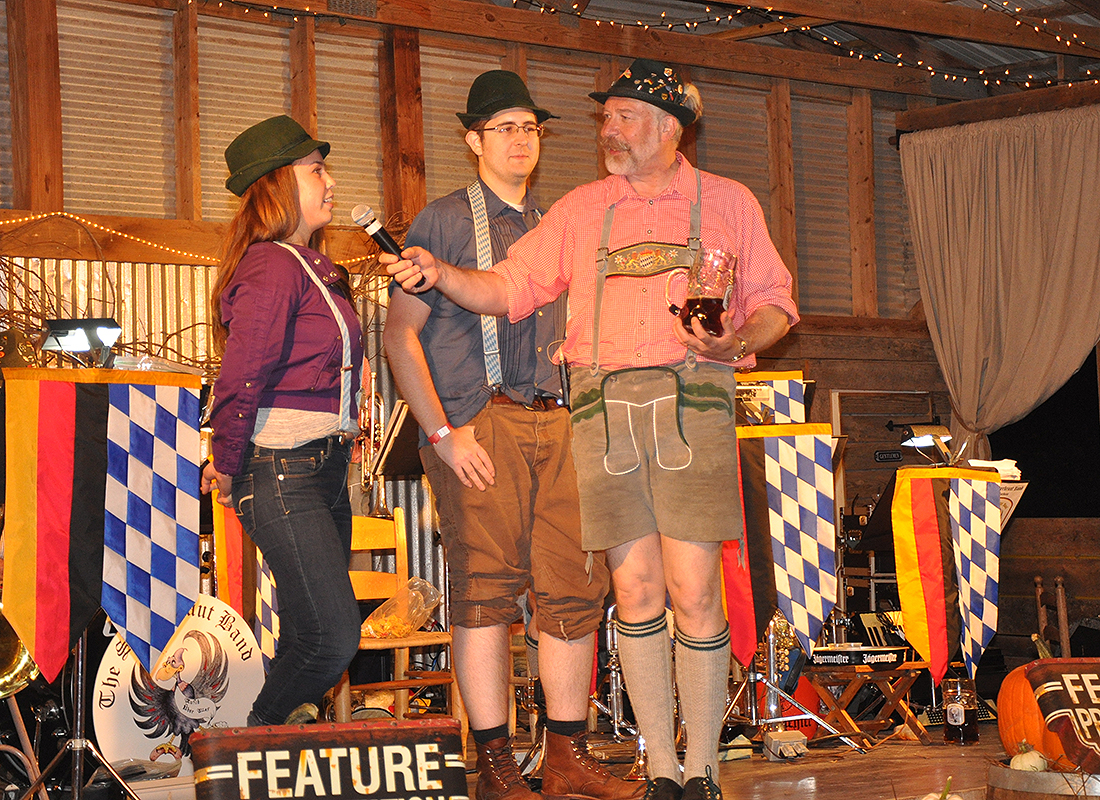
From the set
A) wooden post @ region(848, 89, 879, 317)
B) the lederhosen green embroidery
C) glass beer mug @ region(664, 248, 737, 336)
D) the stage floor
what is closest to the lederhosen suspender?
the lederhosen green embroidery

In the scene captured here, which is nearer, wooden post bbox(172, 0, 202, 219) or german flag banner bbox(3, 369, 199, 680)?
german flag banner bbox(3, 369, 199, 680)

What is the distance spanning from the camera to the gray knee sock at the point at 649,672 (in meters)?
2.78

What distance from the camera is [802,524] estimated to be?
15.0 ft

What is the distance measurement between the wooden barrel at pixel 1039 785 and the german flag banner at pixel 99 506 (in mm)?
2036

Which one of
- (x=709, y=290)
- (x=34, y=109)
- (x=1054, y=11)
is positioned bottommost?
(x=709, y=290)

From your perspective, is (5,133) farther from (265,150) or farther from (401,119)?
(265,150)

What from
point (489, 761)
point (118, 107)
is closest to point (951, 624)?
point (489, 761)

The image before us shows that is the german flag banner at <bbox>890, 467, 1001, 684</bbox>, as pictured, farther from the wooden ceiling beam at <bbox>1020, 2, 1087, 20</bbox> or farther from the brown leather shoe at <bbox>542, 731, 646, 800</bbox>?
the wooden ceiling beam at <bbox>1020, 2, 1087, 20</bbox>

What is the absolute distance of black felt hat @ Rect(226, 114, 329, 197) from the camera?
2977 millimetres

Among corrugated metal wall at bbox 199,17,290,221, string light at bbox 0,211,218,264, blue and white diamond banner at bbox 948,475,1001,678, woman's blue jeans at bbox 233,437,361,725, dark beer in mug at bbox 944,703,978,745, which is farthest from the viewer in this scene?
corrugated metal wall at bbox 199,17,290,221

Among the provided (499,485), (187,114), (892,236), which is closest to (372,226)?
(499,485)

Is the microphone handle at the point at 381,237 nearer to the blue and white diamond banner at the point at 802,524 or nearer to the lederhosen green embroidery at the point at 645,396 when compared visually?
the lederhosen green embroidery at the point at 645,396

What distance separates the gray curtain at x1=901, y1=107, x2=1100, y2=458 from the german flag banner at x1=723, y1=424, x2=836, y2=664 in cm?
409

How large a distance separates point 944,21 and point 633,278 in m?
6.23
